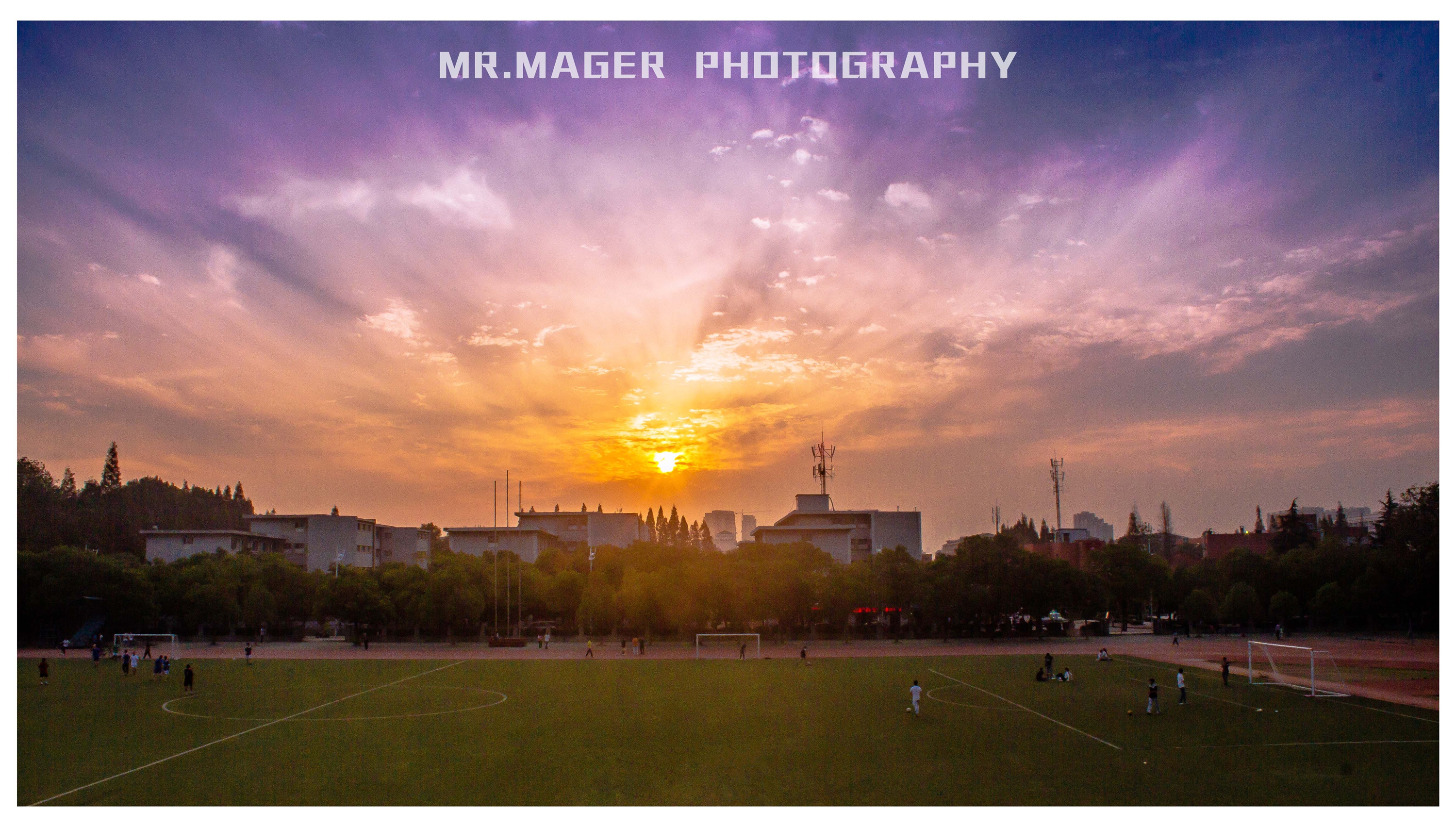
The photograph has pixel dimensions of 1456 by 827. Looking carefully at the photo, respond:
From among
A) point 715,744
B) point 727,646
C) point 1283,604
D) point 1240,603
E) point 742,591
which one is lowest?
point 727,646

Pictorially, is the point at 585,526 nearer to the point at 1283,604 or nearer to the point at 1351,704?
the point at 1283,604

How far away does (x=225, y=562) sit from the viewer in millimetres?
83688

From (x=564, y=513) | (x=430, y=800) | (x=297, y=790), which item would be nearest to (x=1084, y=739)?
(x=430, y=800)

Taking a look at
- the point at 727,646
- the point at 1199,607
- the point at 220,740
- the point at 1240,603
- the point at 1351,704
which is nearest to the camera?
the point at 220,740

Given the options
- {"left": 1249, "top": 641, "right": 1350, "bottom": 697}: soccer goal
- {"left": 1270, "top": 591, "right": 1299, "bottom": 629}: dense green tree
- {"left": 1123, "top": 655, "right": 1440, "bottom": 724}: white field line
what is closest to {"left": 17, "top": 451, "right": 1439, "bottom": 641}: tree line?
{"left": 1270, "top": 591, "right": 1299, "bottom": 629}: dense green tree

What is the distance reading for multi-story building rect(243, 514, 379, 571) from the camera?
116 metres

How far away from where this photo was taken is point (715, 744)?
29422 millimetres

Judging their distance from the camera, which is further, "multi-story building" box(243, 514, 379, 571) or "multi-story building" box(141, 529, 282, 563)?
"multi-story building" box(243, 514, 379, 571)

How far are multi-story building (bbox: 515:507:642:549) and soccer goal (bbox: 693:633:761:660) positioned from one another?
5570cm

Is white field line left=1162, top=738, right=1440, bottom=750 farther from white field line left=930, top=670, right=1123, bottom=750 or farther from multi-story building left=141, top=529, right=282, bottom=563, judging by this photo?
multi-story building left=141, top=529, right=282, bottom=563

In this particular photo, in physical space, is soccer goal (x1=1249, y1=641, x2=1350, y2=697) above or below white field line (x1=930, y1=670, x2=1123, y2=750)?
below

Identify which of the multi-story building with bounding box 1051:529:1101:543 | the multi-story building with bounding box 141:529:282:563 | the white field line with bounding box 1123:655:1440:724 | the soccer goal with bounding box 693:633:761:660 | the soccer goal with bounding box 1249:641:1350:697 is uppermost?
the multi-story building with bounding box 141:529:282:563

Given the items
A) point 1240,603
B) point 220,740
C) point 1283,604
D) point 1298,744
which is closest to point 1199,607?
point 1240,603

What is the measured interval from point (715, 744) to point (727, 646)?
149 ft
